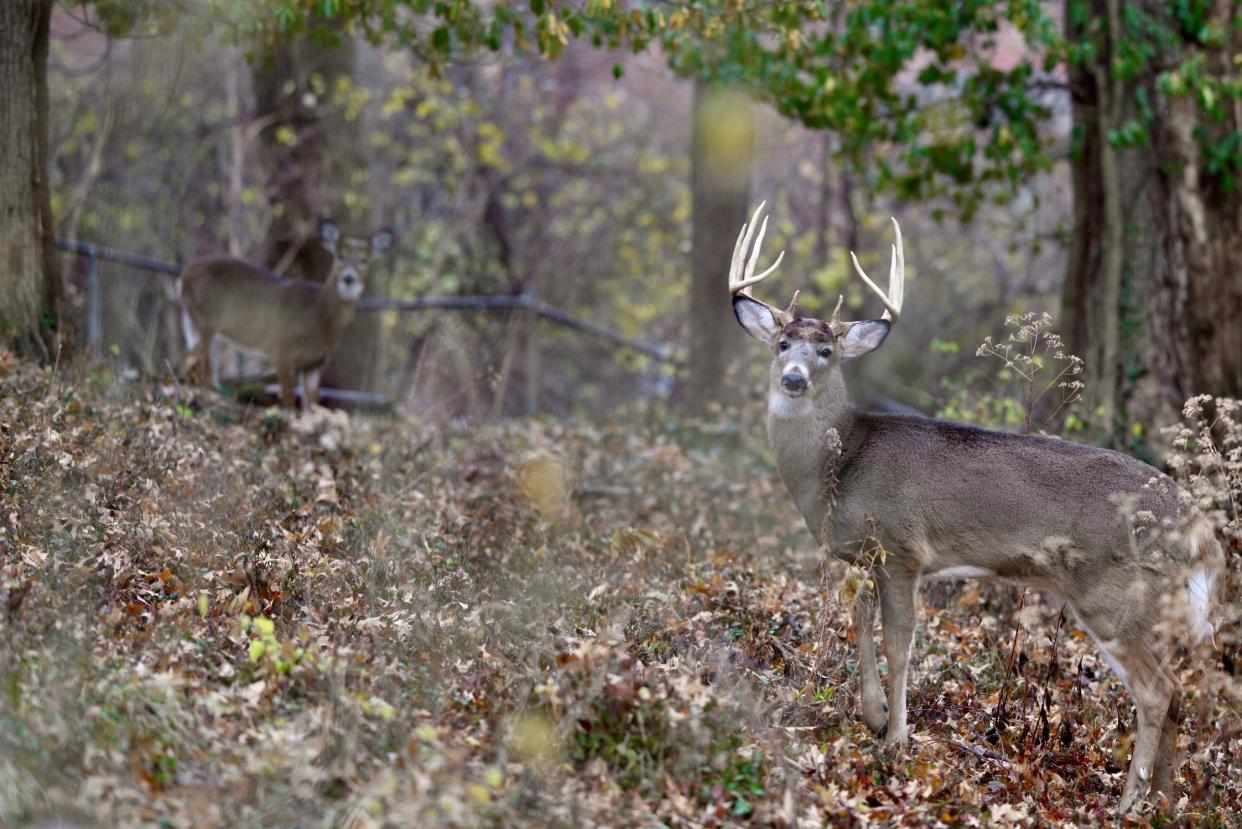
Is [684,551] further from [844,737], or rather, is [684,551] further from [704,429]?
[704,429]

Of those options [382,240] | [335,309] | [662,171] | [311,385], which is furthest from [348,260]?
[662,171]

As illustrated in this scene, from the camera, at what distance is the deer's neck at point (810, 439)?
637cm

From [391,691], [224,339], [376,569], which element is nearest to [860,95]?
[224,339]

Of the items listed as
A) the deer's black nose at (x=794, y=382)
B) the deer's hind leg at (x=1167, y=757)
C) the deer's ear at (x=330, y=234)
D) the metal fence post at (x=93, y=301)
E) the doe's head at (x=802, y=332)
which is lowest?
the deer's hind leg at (x=1167, y=757)

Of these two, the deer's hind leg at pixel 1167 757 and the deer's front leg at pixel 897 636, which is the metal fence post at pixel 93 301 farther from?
the deer's hind leg at pixel 1167 757

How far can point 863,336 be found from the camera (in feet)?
21.8

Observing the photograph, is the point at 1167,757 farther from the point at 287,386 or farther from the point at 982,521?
the point at 287,386

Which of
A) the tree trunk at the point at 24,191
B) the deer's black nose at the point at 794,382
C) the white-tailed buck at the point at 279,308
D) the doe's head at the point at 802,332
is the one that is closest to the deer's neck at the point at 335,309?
the white-tailed buck at the point at 279,308

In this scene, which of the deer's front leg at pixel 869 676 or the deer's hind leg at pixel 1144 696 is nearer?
the deer's hind leg at pixel 1144 696

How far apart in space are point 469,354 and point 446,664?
9604mm

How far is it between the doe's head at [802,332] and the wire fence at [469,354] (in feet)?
9.21

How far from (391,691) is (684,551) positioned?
3.45 m

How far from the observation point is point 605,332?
17.6 meters

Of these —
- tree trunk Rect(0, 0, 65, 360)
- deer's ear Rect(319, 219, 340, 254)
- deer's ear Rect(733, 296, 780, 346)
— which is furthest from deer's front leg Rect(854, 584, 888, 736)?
deer's ear Rect(319, 219, 340, 254)
